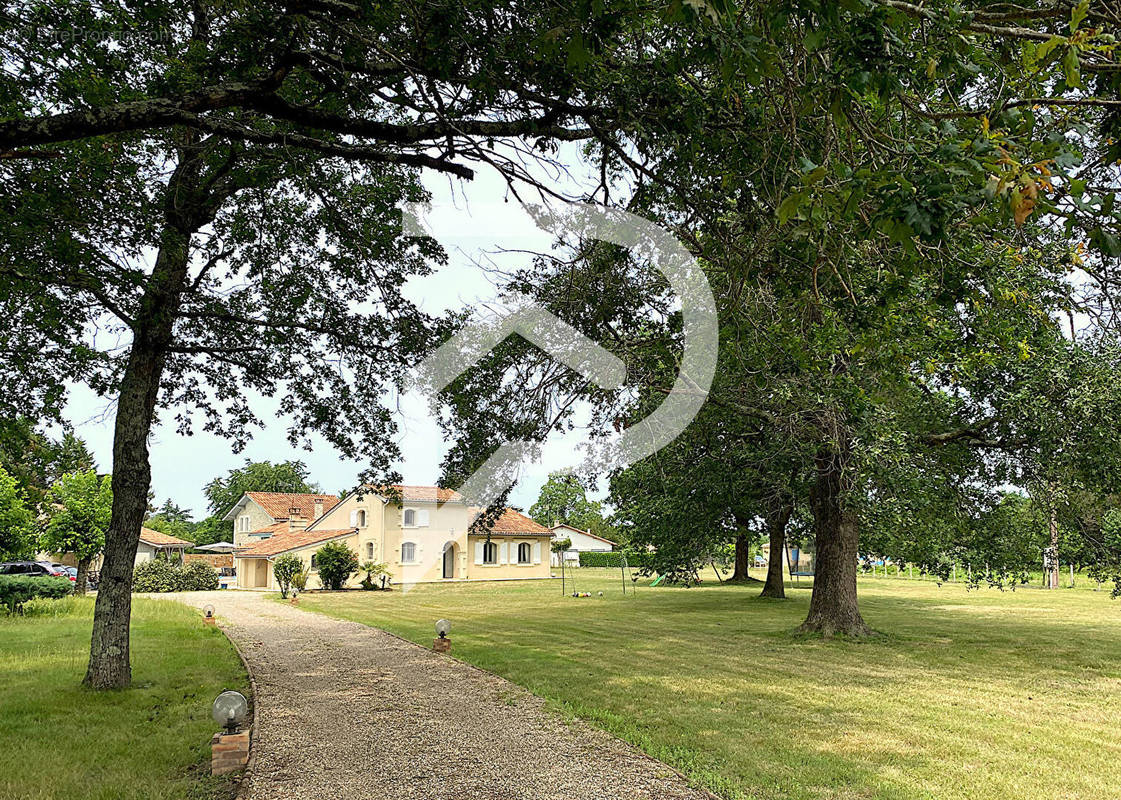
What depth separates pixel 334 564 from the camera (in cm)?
3500

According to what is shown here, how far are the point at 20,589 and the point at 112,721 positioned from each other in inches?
658

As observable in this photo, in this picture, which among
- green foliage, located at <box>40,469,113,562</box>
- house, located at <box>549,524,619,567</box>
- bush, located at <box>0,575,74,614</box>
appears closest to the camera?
bush, located at <box>0,575,74,614</box>

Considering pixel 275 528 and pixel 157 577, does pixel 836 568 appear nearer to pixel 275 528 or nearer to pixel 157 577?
pixel 157 577

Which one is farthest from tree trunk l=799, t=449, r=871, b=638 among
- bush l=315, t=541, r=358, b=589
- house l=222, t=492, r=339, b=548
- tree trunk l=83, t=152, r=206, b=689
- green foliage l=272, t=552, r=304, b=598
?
house l=222, t=492, r=339, b=548

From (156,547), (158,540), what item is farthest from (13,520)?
(158,540)

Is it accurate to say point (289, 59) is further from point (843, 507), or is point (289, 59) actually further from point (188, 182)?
point (843, 507)

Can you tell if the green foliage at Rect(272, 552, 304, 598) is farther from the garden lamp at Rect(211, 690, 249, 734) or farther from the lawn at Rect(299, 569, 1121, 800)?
the garden lamp at Rect(211, 690, 249, 734)

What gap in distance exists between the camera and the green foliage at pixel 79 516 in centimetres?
2772

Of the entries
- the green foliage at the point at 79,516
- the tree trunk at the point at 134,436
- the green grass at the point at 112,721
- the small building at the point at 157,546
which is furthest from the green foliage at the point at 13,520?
the small building at the point at 157,546

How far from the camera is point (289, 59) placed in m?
6.12

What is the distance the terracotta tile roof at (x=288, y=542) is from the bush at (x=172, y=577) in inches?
95.8

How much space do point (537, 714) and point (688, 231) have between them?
5745 mm
